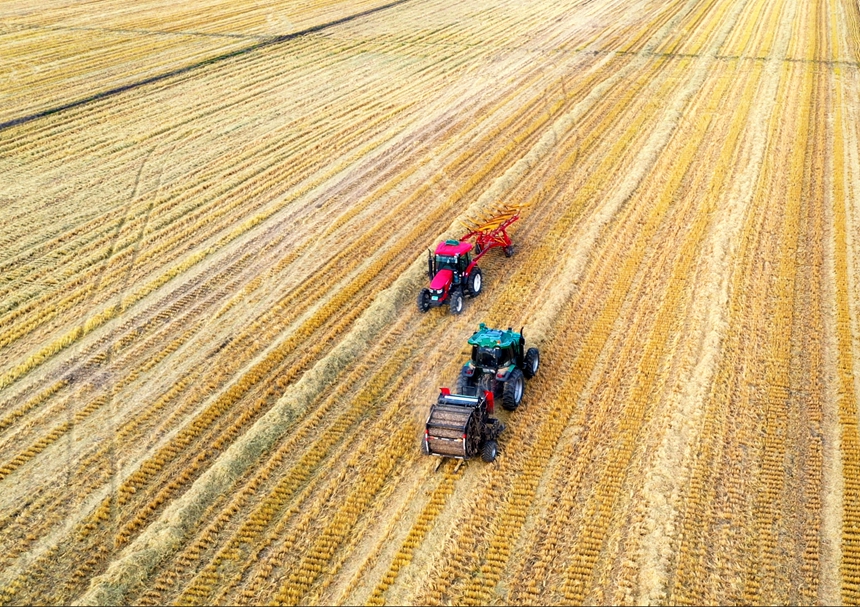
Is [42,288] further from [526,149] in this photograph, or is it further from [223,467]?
[526,149]

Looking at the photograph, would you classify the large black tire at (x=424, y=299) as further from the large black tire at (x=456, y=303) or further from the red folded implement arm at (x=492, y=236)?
the red folded implement arm at (x=492, y=236)

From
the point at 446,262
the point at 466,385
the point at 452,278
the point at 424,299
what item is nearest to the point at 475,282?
the point at 452,278

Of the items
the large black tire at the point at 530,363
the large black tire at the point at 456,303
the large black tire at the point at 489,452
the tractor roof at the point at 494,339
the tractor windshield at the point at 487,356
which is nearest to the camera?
the large black tire at the point at 489,452

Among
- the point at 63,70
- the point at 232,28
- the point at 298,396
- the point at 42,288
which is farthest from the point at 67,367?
the point at 232,28

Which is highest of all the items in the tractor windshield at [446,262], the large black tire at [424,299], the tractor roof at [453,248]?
the tractor roof at [453,248]

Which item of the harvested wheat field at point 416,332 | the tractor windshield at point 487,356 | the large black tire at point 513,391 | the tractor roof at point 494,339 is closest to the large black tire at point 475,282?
the harvested wheat field at point 416,332

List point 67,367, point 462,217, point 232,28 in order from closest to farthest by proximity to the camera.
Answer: point 67,367 → point 462,217 → point 232,28
